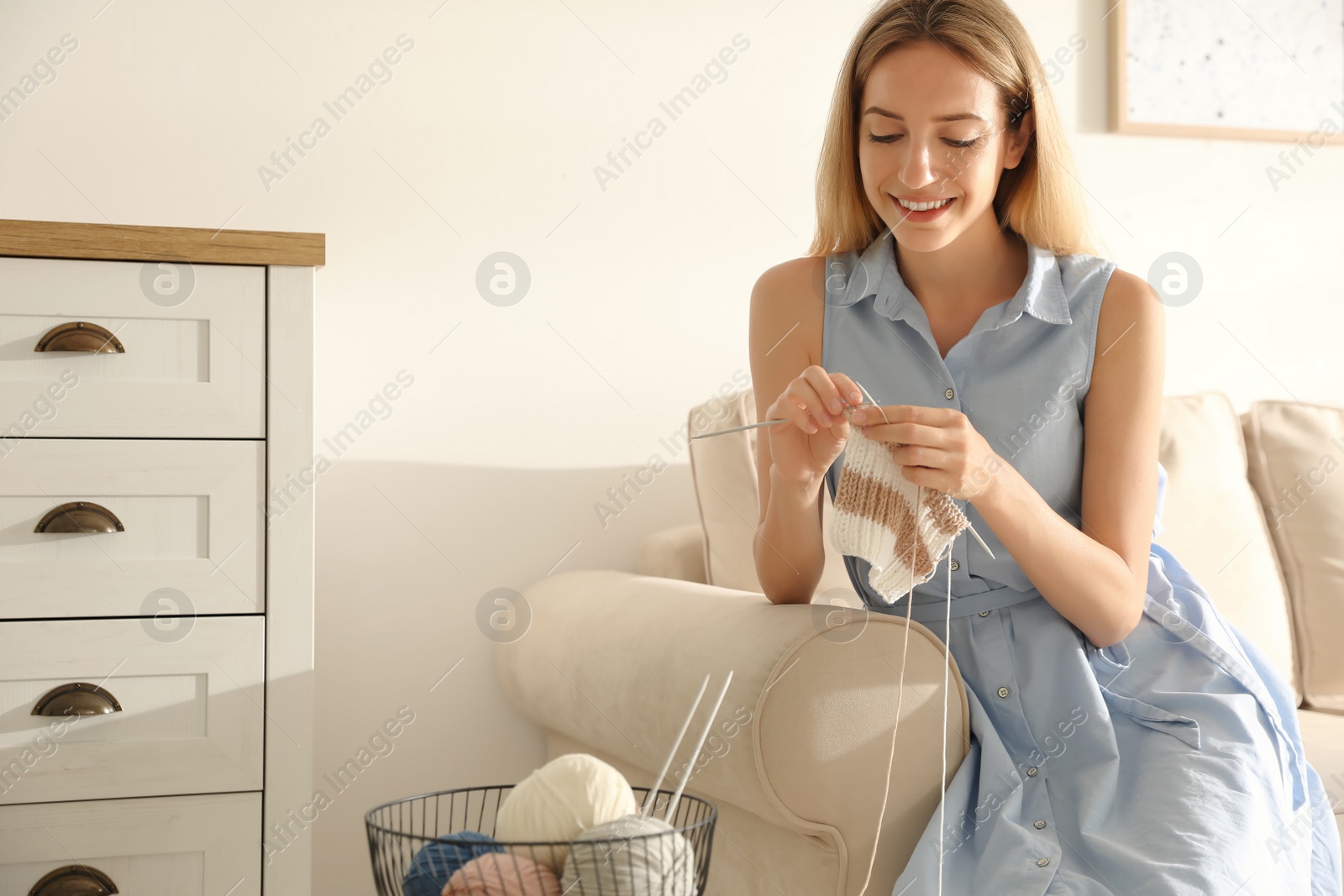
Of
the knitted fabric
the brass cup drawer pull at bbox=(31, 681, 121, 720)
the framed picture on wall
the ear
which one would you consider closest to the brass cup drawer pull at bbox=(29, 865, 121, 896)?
the brass cup drawer pull at bbox=(31, 681, 121, 720)

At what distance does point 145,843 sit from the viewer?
1.17 meters

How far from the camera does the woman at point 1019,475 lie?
0.92 meters

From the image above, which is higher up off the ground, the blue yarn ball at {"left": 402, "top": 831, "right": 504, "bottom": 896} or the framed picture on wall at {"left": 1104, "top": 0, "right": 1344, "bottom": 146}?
the framed picture on wall at {"left": 1104, "top": 0, "right": 1344, "bottom": 146}

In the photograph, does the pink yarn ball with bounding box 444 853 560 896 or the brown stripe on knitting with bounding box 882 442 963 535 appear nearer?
→ the pink yarn ball with bounding box 444 853 560 896

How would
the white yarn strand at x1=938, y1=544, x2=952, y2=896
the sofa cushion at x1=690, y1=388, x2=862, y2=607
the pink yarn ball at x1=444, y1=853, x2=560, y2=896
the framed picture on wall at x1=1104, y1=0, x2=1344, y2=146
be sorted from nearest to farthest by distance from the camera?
the pink yarn ball at x1=444, y1=853, x2=560, y2=896, the white yarn strand at x1=938, y1=544, x2=952, y2=896, the sofa cushion at x1=690, y1=388, x2=862, y2=607, the framed picture on wall at x1=1104, y1=0, x2=1344, y2=146

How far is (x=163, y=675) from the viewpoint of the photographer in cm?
118

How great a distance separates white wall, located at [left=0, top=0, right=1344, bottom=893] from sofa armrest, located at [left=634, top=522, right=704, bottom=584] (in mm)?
113

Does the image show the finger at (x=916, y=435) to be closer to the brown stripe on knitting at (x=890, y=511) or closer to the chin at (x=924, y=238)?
the brown stripe on knitting at (x=890, y=511)

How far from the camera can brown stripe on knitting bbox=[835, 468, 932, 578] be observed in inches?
37.4

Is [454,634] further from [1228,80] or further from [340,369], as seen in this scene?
[1228,80]

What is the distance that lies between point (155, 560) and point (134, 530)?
4 cm

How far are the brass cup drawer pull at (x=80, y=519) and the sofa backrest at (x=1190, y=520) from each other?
745mm

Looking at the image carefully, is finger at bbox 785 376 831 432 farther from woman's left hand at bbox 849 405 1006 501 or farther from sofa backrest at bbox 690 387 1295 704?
sofa backrest at bbox 690 387 1295 704

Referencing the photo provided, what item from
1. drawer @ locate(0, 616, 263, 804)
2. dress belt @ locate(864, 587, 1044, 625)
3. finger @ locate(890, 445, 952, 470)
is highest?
finger @ locate(890, 445, 952, 470)
